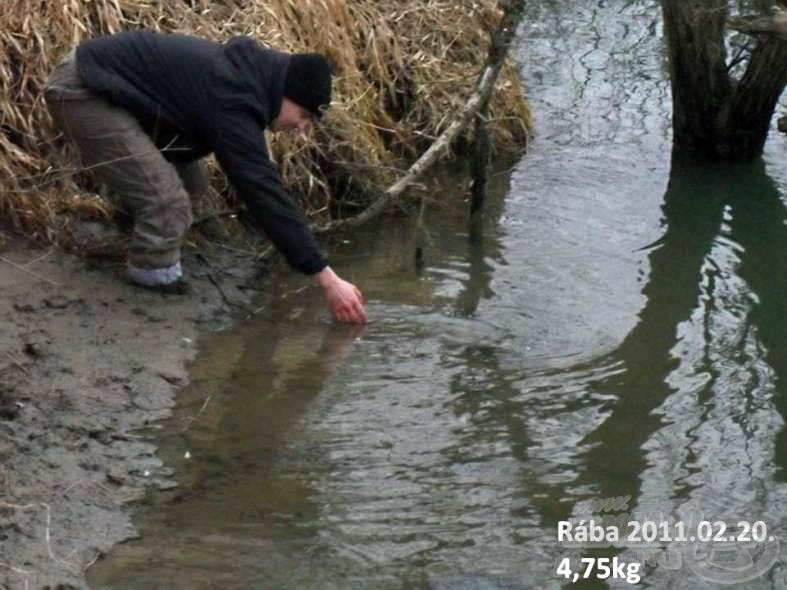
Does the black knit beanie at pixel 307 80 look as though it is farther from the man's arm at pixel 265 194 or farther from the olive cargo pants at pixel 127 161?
the olive cargo pants at pixel 127 161

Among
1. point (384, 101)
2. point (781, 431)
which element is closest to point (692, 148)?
point (384, 101)

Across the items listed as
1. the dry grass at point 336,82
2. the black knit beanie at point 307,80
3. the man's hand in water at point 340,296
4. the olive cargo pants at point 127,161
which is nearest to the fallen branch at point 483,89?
the dry grass at point 336,82

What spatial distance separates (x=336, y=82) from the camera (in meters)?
8.89

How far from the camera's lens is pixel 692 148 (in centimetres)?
1019

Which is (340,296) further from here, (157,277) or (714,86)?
(714,86)

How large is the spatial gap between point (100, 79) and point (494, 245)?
2.73 metres

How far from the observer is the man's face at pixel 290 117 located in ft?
21.3

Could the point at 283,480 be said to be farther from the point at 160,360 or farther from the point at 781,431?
the point at 781,431

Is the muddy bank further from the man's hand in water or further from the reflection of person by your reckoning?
the man's hand in water

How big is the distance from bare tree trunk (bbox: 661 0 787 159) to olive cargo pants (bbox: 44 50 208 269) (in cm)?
390

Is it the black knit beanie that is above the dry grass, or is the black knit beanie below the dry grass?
above

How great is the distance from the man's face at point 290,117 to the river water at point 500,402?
1076mm

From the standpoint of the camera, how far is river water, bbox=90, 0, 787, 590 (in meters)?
5.18

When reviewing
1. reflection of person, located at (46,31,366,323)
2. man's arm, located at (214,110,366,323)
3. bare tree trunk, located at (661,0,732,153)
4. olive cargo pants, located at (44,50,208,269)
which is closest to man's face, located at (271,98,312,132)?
reflection of person, located at (46,31,366,323)
